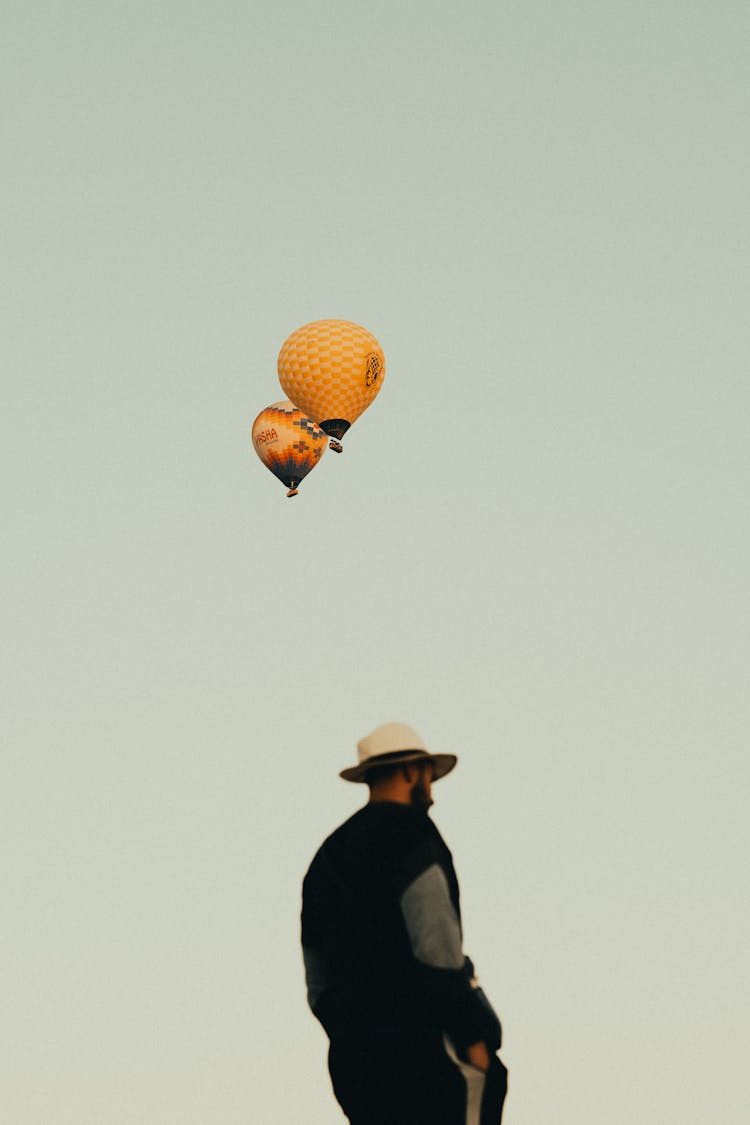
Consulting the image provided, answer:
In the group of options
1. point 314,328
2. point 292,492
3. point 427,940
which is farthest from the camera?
point 292,492

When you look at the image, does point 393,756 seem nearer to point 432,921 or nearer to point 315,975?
point 432,921

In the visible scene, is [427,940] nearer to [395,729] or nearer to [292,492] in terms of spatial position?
[395,729]

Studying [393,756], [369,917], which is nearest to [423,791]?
[393,756]

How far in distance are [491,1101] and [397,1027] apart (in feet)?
1.54

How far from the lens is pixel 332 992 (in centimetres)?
703

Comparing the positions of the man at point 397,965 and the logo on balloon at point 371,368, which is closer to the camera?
the man at point 397,965

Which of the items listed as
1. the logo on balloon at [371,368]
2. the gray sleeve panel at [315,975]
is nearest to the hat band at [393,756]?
the gray sleeve panel at [315,975]

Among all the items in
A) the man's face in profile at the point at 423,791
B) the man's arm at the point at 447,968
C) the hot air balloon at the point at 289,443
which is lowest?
the man's arm at the point at 447,968

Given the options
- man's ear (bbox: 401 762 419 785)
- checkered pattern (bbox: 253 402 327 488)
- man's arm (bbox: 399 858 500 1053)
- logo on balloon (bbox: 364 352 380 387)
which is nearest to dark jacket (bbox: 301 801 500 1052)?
man's arm (bbox: 399 858 500 1053)

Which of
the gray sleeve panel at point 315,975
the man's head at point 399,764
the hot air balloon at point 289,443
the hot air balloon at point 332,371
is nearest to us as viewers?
the man's head at point 399,764

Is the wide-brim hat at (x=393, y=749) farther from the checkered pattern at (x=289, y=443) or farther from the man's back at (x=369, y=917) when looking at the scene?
the checkered pattern at (x=289, y=443)

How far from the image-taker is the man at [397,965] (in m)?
6.58

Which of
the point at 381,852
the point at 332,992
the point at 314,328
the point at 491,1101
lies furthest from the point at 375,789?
the point at 314,328

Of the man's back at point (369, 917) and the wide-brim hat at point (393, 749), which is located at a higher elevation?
the wide-brim hat at point (393, 749)
